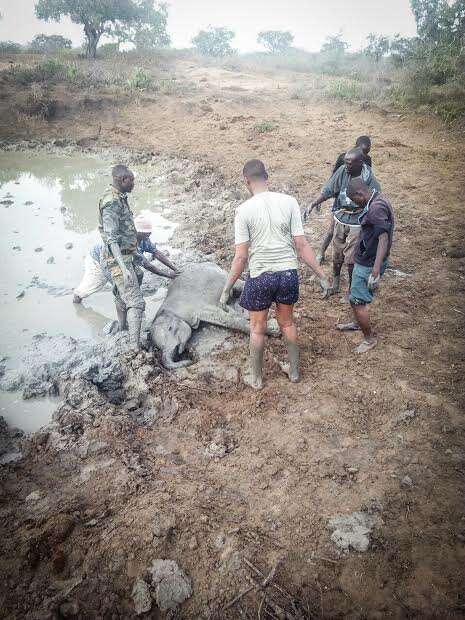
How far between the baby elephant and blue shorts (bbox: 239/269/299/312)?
2.96 feet

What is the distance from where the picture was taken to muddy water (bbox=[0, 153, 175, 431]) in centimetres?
457

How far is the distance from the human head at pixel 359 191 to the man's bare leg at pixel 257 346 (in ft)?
4.04

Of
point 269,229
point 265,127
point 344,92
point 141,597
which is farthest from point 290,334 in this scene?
point 344,92

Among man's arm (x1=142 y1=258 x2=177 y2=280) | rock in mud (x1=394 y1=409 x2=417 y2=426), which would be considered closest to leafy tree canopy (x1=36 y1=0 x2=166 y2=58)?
man's arm (x1=142 y1=258 x2=177 y2=280)

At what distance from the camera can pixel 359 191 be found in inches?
126

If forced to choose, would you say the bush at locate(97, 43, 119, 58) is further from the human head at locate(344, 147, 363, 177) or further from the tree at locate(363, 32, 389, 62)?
the human head at locate(344, 147, 363, 177)

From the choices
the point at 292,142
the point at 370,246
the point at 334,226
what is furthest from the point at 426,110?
the point at 370,246

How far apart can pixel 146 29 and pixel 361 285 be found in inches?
1307

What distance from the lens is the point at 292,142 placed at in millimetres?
10984

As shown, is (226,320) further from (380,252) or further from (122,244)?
(380,252)

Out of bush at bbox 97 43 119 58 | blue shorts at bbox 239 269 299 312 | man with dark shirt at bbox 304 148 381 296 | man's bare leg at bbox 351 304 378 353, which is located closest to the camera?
blue shorts at bbox 239 269 299 312

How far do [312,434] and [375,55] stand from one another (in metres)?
24.8

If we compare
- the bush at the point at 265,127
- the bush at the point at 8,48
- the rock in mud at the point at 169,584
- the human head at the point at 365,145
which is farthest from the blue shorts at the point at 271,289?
the bush at the point at 8,48

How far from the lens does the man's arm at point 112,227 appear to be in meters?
3.84
